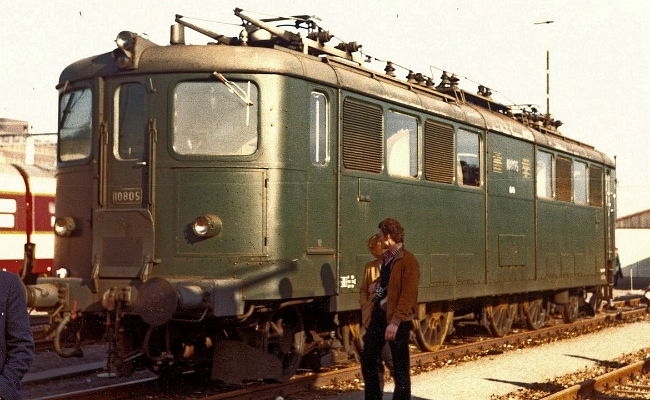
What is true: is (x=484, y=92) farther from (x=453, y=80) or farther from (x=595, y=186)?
(x=595, y=186)

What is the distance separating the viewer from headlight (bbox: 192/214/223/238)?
31.0ft

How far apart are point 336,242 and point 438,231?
8.95ft

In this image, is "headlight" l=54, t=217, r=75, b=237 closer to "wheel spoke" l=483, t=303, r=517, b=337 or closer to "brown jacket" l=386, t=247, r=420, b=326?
"brown jacket" l=386, t=247, r=420, b=326

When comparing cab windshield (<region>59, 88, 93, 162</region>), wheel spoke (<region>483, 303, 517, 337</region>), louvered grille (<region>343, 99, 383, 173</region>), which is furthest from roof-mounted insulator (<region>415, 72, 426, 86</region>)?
cab windshield (<region>59, 88, 93, 162</region>)

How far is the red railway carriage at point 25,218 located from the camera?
2141 cm

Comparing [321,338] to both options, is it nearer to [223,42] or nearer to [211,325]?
[211,325]

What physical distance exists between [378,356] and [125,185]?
3331 mm

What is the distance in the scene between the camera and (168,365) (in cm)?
1017

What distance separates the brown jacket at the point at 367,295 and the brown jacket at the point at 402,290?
56cm

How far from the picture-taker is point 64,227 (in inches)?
398

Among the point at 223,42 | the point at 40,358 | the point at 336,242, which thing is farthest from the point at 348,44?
the point at 40,358

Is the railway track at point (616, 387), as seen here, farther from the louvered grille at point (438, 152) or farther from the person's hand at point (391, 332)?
the louvered grille at point (438, 152)

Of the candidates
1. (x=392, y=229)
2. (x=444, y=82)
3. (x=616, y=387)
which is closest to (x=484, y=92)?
(x=444, y=82)

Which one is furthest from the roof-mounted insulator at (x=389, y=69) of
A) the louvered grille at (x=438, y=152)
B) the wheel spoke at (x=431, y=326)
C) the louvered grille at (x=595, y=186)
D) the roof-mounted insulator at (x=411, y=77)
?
the louvered grille at (x=595, y=186)
